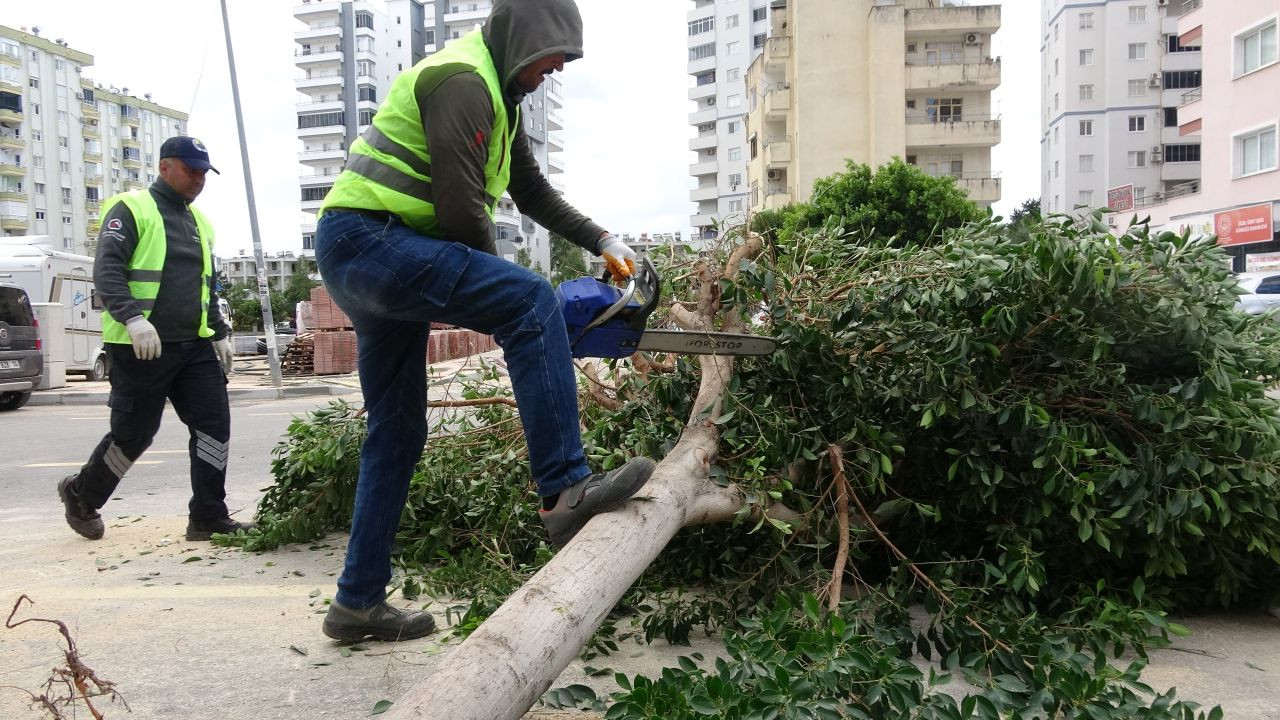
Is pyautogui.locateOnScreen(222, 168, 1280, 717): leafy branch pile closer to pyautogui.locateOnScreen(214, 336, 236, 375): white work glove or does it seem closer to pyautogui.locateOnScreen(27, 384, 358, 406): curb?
pyautogui.locateOnScreen(214, 336, 236, 375): white work glove

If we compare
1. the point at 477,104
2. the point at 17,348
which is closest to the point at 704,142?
the point at 17,348

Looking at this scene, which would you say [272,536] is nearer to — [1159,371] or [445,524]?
[445,524]

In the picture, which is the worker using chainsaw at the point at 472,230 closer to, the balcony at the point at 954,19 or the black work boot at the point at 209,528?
the black work boot at the point at 209,528

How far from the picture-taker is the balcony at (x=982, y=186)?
39.9m

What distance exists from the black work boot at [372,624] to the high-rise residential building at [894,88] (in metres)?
40.1

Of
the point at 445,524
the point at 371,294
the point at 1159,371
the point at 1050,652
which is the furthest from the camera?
the point at 445,524

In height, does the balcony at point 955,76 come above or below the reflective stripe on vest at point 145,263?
above

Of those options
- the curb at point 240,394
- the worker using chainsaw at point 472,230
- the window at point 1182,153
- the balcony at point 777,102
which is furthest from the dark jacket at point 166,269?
the window at point 1182,153

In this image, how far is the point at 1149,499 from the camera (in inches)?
102

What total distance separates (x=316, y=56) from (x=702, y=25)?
34.3 m

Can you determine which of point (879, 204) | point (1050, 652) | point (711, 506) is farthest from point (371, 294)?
point (879, 204)

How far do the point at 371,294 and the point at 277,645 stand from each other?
1.15m

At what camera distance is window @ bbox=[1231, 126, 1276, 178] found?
25.4 metres

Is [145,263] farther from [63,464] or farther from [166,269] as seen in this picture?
[63,464]
